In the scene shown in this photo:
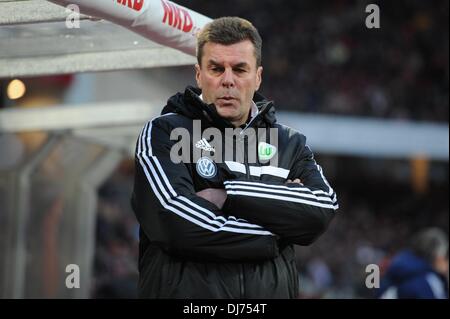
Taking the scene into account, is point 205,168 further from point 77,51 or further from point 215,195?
point 77,51

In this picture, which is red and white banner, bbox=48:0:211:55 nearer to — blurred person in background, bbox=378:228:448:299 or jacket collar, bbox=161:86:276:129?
jacket collar, bbox=161:86:276:129

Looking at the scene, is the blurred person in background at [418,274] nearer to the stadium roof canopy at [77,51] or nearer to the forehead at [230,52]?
the stadium roof canopy at [77,51]

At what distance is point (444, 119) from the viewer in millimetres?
20797

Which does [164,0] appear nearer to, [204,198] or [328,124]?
[204,198]

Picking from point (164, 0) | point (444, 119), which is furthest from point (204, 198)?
point (444, 119)

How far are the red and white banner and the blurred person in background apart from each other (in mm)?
2408

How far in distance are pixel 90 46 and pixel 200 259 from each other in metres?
2.03

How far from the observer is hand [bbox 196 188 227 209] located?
125 inches

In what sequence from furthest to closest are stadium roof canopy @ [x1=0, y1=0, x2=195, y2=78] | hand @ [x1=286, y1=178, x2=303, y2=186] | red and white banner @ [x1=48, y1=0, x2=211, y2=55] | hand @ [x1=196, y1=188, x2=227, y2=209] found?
stadium roof canopy @ [x1=0, y1=0, x2=195, y2=78] → red and white banner @ [x1=48, y1=0, x2=211, y2=55] → hand @ [x1=286, y1=178, x2=303, y2=186] → hand @ [x1=196, y1=188, x2=227, y2=209]

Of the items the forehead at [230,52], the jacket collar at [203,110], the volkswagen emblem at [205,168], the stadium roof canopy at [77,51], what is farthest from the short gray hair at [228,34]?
the stadium roof canopy at [77,51]

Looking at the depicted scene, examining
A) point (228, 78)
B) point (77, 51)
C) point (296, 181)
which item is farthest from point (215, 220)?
point (77, 51)

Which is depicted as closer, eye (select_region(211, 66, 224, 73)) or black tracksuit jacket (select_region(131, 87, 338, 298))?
black tracksuit jacket (select_region(131, 87, 338, 298))

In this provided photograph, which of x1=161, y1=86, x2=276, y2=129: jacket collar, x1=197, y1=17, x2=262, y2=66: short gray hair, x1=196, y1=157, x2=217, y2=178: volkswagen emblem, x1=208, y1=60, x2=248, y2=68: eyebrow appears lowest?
x1=196, y1=157, x2=217, y2=178: volkswagen emblem

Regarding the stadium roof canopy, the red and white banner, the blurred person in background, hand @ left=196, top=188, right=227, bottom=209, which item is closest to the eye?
hand @ left=196, top=188, right=227, bottom=209
